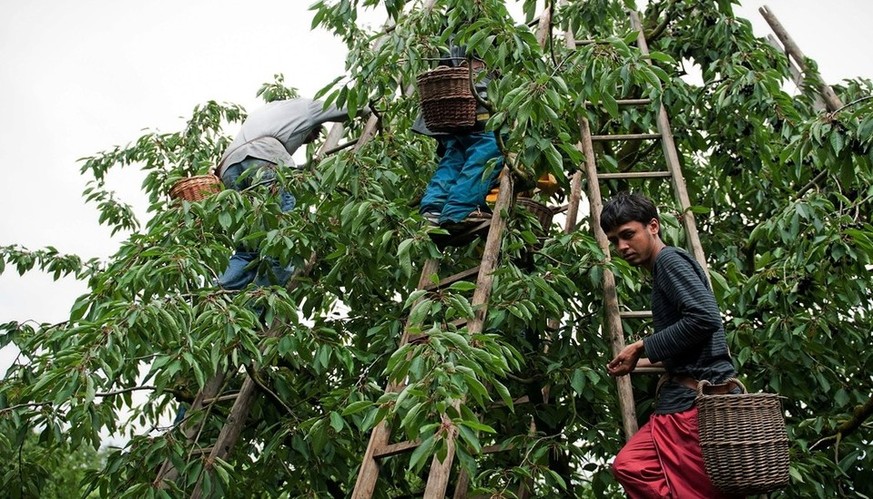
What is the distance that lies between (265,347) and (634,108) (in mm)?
2489

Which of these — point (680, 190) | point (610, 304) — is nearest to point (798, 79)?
point (680, 190)

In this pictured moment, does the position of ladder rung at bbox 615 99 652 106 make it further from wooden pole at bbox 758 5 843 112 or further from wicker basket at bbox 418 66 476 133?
wooden pole at bbox 758 5 843 112

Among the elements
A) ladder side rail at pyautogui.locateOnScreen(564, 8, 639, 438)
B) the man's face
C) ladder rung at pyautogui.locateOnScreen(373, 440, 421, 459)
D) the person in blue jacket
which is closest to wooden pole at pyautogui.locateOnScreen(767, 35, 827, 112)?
A: ladder side rail at pyautogui.locateOnScreen(564, 8, 639, 438)

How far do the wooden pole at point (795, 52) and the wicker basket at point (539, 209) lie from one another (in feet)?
7.36

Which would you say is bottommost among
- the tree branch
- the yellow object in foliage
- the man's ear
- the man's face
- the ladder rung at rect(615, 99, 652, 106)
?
the man's face

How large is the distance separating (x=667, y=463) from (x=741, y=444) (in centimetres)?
31

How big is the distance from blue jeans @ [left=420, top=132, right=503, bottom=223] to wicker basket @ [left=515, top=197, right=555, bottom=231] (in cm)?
30

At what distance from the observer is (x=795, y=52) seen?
639 cm

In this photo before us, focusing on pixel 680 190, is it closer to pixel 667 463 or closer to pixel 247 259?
pixel 667 463

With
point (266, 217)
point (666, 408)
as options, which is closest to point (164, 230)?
point (266, 217)

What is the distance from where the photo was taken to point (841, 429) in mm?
4418

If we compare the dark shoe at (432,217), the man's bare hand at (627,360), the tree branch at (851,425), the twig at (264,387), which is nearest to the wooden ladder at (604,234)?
the man's bare hand at (627,360)

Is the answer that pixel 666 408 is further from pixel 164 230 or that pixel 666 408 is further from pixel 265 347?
pixel 164 230

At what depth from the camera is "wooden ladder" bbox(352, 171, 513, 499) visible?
332 centimetres
